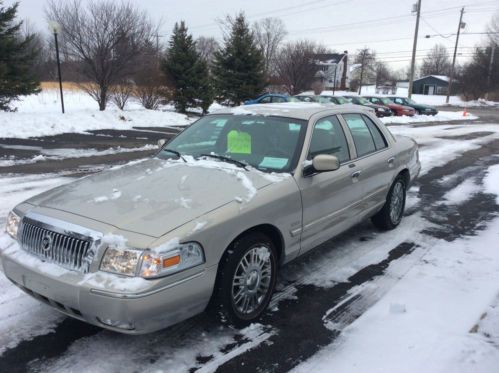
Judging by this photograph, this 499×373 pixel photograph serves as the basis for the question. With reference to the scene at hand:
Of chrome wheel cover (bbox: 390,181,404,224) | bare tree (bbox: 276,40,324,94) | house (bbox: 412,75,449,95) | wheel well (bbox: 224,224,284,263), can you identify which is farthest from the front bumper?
house (bbox: 412,75,449,95)

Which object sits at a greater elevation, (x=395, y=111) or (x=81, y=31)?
(x=81, y=31)

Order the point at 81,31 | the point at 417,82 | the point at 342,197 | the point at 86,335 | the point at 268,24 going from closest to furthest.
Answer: the point at 86,335 → the point at 342,197 → the point at 81,31 → the point at 268,24 → the point at 417,82

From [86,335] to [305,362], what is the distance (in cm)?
157

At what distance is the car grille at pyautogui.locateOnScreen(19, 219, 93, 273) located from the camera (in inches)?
109

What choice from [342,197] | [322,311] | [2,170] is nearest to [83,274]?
[322,311]

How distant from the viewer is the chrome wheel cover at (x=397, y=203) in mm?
5582

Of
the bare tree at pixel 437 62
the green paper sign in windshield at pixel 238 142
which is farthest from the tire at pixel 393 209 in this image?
the bare tree at pixel 437 62

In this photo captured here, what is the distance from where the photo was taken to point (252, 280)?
333cm

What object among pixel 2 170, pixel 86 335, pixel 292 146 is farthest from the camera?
pixel 2 170

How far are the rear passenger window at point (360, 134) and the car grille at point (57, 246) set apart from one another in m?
3.02

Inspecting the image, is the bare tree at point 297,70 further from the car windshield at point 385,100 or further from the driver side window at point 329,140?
the driver side window at point 329,140

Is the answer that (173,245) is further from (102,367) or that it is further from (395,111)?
(395,111)

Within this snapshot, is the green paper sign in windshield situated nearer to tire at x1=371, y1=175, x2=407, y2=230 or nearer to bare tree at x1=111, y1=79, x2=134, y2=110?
tire at x1=371, y1=175, x2=407, y2=230

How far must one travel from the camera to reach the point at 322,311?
362cm
